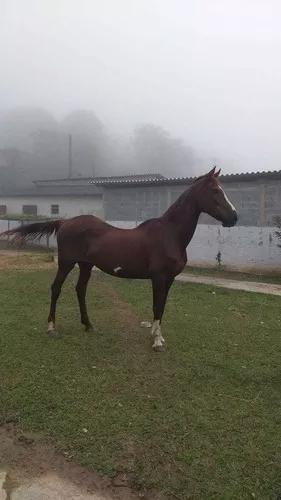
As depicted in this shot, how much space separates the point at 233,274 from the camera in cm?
1611

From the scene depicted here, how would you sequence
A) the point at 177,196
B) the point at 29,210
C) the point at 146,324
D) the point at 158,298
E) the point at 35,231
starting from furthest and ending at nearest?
the point at 29,210 < the point at 177,196 < the point at 146,324 < the point at 35,231 < the point at 158,298

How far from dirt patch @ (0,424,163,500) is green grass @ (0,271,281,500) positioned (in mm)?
104

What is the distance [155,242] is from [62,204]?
→ 2804cm

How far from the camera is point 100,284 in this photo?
12.0 metres

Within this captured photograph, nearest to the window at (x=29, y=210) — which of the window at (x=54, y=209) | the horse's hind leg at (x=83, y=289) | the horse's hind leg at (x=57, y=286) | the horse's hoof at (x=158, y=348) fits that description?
the window at (x=54, y=209)

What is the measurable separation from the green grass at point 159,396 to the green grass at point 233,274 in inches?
262

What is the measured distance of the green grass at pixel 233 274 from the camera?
49.4 ft

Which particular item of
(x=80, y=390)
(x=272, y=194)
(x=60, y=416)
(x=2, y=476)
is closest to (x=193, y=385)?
(x=80, y=390)

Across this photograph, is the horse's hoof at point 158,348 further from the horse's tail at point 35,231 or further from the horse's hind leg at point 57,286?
the horse's tail at point 35,231

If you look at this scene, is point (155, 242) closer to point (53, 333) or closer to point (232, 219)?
point (232, 219)

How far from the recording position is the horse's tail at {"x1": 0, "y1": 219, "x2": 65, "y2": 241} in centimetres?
719

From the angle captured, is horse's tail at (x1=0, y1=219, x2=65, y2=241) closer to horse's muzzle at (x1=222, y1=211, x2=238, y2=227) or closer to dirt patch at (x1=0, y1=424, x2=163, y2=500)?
horse's muzzle at (x1=222, y1=211, x2=238, y2=227)

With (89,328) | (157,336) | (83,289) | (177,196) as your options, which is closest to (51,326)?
(89,328)

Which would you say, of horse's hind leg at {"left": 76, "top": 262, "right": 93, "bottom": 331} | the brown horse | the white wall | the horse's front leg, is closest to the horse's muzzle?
the brown horse
